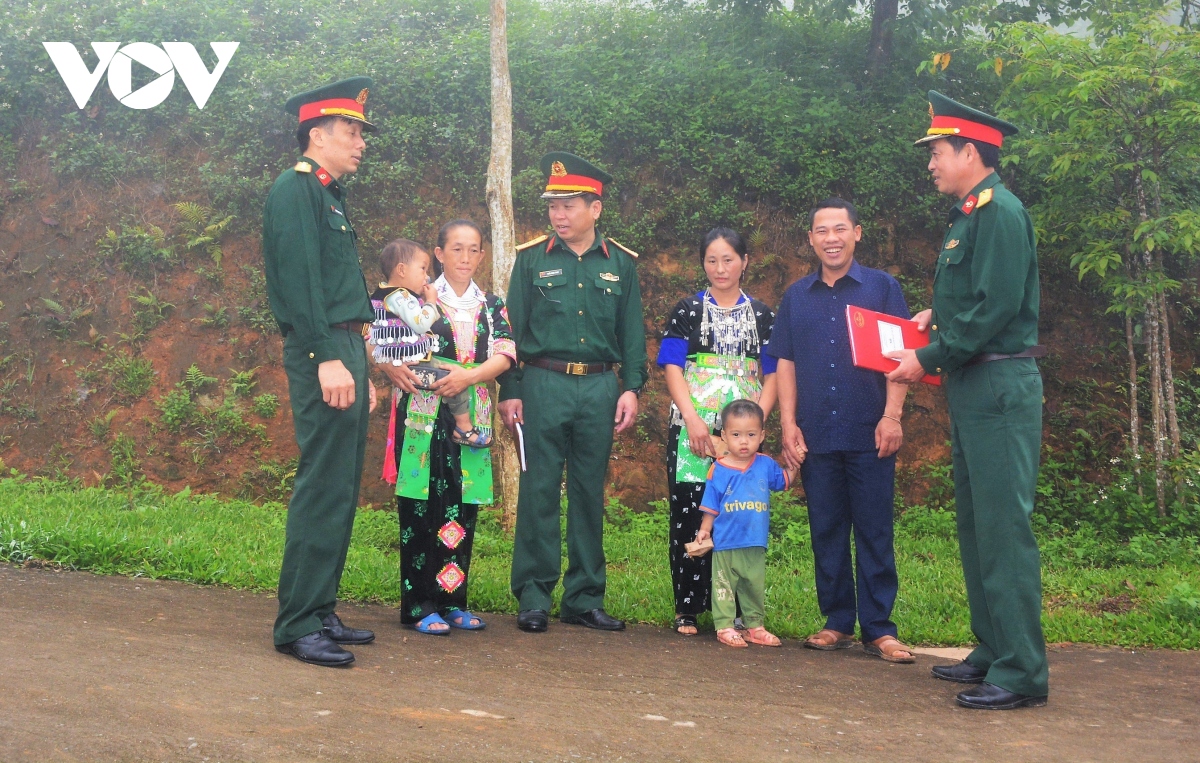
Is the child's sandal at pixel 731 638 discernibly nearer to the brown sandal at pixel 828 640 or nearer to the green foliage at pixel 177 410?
the brown sandal at pixel 828 640

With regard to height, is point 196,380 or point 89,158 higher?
point 89,158

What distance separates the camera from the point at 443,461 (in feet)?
16.4

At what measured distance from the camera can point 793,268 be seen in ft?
33.0

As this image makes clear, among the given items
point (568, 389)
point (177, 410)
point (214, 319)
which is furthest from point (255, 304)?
point (568, 389)

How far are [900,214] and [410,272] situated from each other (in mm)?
6651

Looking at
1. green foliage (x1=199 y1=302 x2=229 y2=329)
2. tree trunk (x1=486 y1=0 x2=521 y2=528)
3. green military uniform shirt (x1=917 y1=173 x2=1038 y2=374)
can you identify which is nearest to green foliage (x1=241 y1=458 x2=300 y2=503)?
green foliage (x1=199 y1=302 x2=229 y2=329)

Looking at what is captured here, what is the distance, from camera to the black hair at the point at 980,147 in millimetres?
4309

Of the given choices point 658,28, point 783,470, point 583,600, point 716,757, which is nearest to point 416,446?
point 583,600

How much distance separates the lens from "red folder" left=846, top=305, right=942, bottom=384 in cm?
440

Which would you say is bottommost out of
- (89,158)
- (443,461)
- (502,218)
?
(443,461)

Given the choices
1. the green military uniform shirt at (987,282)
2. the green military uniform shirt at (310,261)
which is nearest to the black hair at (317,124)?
the green military uniform shirt at (310,261)

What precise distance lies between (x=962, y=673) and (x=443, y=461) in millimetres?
→ 2504

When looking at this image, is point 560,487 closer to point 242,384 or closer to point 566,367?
point 566,367

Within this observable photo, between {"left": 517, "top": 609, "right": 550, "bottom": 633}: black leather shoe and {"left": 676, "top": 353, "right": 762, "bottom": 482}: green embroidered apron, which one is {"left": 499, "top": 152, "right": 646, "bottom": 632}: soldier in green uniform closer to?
{"left": 517, "top": 609, "right": 550, "bottom": 633}: black leather shoe
